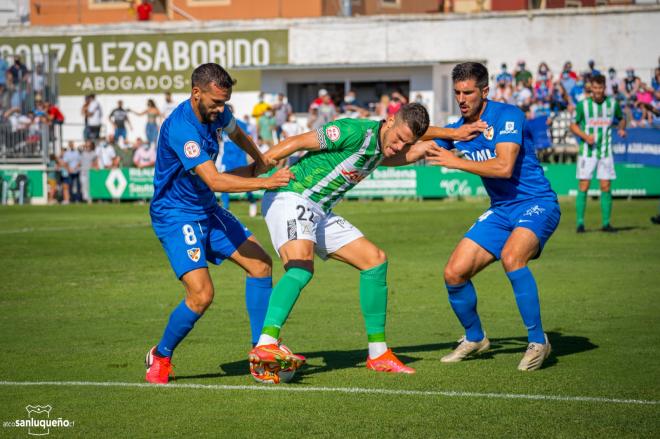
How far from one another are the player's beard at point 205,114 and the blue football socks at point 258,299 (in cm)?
133

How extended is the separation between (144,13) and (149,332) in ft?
103

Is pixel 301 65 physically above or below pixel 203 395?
above

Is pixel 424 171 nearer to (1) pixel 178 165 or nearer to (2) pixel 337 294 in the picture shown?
(2) pixel 337 294

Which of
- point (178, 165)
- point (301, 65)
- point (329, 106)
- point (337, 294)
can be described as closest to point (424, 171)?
point (329, 106)

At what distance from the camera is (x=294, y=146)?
7508mm

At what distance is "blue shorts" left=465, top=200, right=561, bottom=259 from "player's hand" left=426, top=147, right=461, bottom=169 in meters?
0.87

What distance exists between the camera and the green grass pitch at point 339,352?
247 inches

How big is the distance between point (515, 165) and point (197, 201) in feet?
8.68

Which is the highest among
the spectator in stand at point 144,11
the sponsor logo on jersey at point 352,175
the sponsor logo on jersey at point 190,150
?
the spectator in stand at point 144,11

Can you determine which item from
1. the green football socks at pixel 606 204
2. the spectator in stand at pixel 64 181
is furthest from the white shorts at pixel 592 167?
the spectator in stand at pixel 64 181

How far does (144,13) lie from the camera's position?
129 feet

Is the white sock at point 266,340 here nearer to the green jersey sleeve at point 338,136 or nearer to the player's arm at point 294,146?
the player's arm at point 294,146

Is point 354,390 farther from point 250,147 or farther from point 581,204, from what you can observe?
→ point 581,204

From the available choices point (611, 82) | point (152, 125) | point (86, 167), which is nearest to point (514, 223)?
point (611, 82)
